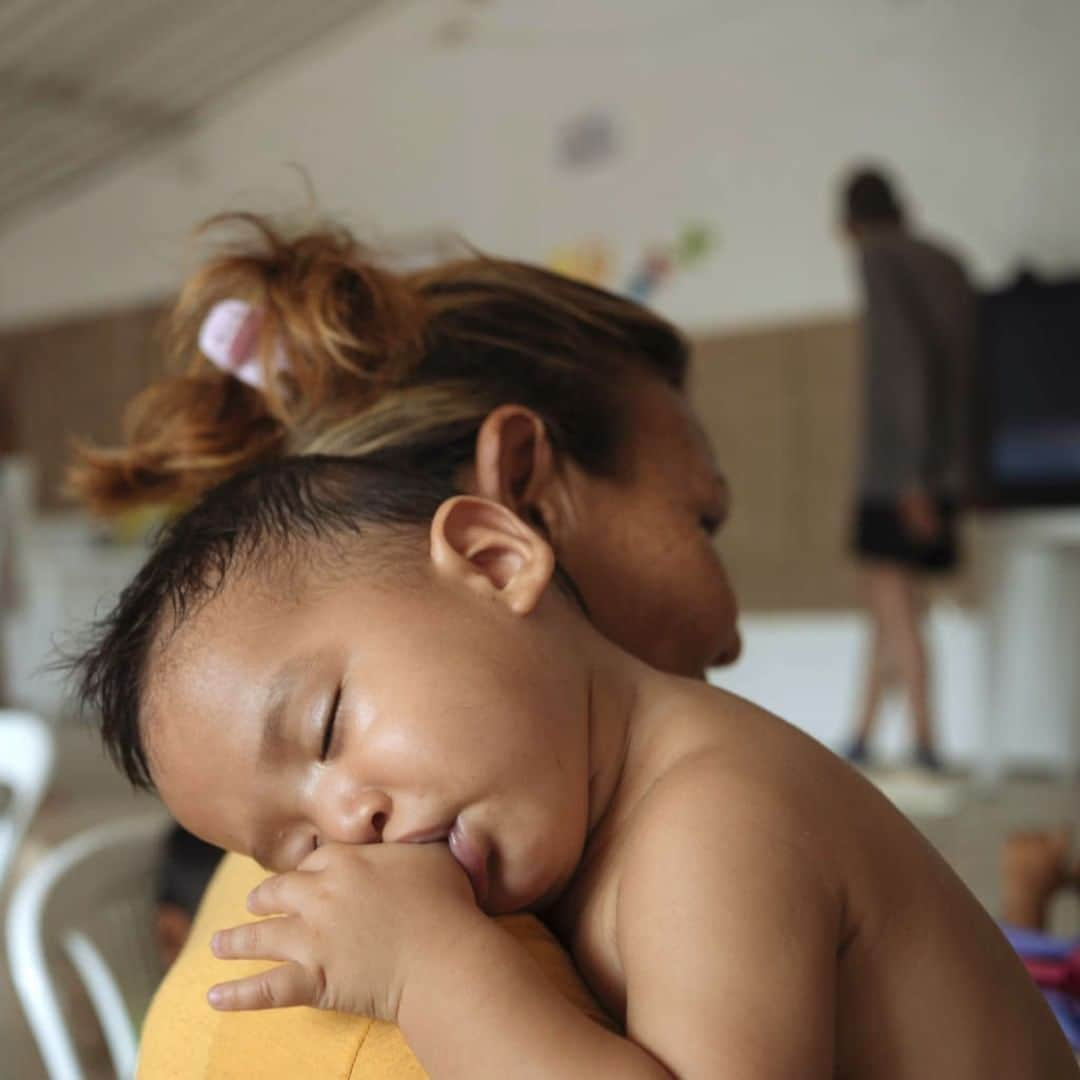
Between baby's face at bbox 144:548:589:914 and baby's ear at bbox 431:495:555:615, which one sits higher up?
baby's ear at bbox 431:495:555:615

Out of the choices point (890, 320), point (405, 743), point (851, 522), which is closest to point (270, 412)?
point (405, 743)

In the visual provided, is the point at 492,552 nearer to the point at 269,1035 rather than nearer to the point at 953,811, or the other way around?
the point at 269,1035

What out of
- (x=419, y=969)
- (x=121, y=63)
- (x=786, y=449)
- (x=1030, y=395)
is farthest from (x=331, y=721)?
(x=121, y=63)

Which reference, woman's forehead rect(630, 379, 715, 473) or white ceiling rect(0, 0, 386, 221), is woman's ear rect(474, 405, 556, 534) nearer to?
woman's forehead rect(630, 379, 715, 473)

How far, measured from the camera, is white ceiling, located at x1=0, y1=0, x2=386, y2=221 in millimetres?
6469

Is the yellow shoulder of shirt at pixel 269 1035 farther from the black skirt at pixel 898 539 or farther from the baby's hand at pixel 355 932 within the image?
the black skirt at pixel 898 539

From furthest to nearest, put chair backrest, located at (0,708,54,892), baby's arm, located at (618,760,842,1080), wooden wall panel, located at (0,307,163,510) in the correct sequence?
wooden wall panel, located at (0,307,163,510) → chair backrest, located at (0,708,54,892) → baby's arm, located at (618,760,842,1080)

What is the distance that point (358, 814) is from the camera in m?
0.65

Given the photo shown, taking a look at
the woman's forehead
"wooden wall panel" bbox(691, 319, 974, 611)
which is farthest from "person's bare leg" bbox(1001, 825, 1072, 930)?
"wooden wall panel" bbox(691, 319, 974, 611)

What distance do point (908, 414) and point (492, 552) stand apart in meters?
3.77

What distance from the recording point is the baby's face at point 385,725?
0.65 m

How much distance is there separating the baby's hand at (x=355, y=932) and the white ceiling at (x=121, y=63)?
6413 mm

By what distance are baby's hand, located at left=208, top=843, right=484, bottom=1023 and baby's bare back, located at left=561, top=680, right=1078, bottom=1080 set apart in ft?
0.26

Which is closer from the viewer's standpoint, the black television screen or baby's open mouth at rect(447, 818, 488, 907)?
baby's open mouth at rect(447, 818, 488, 907)
